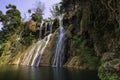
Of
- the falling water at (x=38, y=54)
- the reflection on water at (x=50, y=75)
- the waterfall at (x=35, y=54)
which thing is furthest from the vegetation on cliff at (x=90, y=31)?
the reflection on water at (x=50, y=75)

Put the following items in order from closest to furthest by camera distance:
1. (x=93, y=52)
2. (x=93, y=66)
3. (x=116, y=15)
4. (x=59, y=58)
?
(x=116, y=15) → (x=93, y=66) → (x=93, y=52) → (x=59, y=58)

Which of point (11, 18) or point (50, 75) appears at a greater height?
point (11, 18)

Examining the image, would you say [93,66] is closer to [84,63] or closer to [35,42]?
[84,63]

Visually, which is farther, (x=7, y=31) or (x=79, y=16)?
(x=7, y=31)

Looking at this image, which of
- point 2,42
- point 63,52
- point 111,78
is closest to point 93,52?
point 63,52

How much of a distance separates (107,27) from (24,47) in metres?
24.4

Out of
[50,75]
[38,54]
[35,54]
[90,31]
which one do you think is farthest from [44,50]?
[50,75]

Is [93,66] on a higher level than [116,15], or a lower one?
lower

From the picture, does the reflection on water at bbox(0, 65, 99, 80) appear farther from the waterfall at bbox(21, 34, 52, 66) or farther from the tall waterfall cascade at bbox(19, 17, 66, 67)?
the waterfall at bbox(21, 34, 52, 66)

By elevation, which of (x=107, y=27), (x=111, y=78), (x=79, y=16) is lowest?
(x=111, y=78)

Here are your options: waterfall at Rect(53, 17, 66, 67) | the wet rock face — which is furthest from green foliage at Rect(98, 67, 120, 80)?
the wet rock face

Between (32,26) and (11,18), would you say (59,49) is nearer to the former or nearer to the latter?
(32,26)

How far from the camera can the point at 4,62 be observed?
52406 mm

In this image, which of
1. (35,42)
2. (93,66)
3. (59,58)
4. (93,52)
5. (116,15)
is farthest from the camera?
(35,42)
